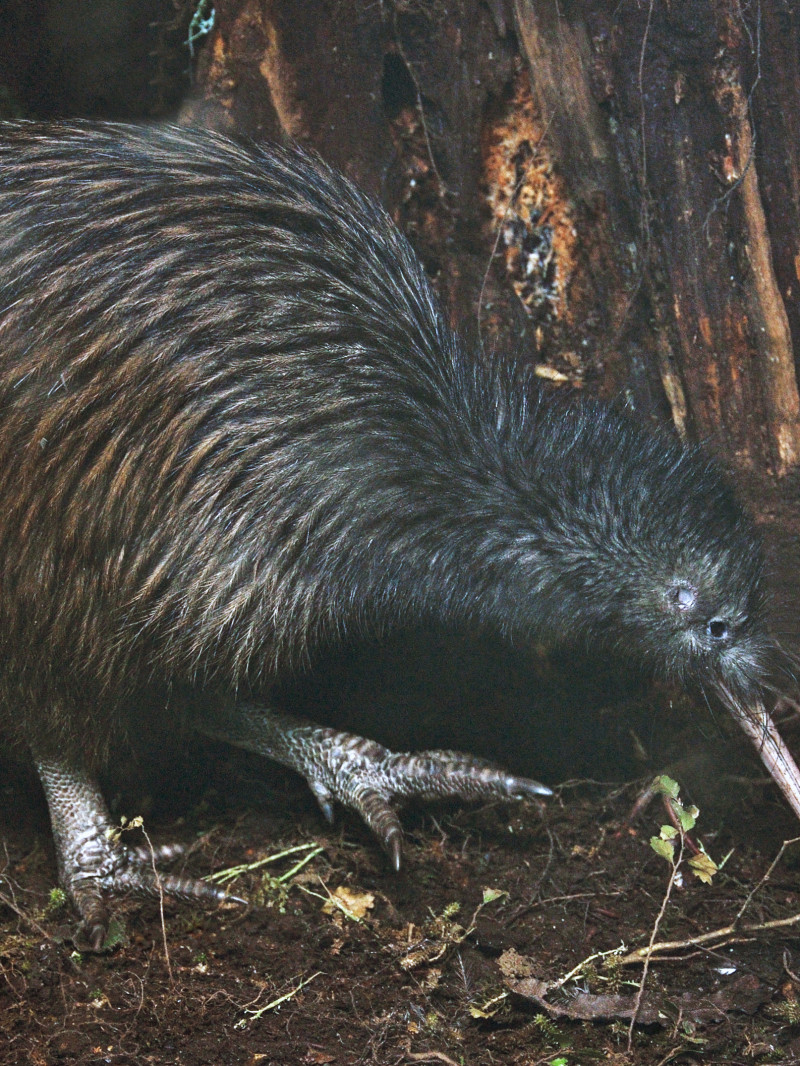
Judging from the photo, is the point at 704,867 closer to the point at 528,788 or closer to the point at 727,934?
the point at 727,934

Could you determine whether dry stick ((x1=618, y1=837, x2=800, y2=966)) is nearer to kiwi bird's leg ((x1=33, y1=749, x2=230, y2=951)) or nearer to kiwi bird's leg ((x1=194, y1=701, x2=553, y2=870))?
kiwi bird's leg ((x1=194, y1=701, x2=553, y2=870))

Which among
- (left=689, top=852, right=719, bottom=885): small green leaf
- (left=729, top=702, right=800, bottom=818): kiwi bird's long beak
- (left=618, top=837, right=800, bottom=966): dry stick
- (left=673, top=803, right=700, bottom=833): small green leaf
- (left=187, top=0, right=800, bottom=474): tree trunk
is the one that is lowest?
(left=618, top=837, right=800, bottom=966): dry stick

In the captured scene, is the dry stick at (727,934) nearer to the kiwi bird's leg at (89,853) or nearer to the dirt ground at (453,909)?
the dirt ground at (453,909)

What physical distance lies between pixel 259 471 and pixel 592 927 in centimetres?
123

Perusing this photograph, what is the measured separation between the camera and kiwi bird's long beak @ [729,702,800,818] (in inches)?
102

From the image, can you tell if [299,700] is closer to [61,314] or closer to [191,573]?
[191,573]

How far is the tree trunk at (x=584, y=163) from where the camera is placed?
263 centimetres

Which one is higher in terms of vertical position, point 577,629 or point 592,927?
point 577,629

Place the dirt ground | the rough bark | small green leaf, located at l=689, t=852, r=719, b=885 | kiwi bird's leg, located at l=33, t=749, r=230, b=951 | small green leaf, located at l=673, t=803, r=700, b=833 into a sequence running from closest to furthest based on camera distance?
1. the dirt ground
2. small green leaf, located at l=673, t=803, r=700, b=833
3. small green leaf, located at l=689, t=852, r=719, b=885
4. kiwi bird's leg, located at l=33, t=749, r=230, b=951
5. the rough bark

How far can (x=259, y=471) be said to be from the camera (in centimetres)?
245

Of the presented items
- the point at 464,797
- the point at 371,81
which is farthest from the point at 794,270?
the point at 464,797

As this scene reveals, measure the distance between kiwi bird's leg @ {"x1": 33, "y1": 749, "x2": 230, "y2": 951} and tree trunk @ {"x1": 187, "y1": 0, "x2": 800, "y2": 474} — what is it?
153 cm

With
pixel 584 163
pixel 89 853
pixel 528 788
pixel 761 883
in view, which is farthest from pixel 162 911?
pixel 584 163

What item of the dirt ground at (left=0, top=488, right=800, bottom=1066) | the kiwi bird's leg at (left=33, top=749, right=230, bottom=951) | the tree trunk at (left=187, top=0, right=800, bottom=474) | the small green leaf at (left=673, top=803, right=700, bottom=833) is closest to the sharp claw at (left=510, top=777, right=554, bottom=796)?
the dirt ground at (left=0, top=488, right=800, bottom=1066)
